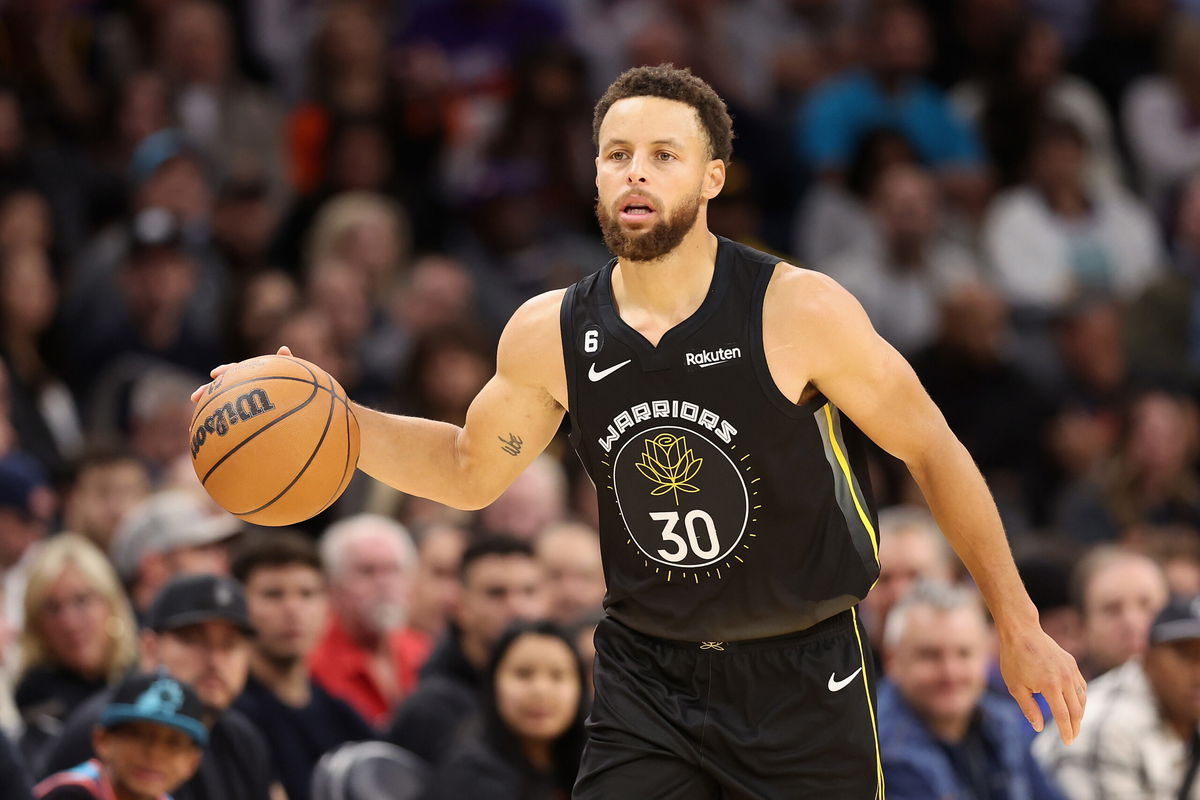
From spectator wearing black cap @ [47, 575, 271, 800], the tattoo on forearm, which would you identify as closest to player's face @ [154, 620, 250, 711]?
spectator wearing black cap @ [47, 575, 271, 800]

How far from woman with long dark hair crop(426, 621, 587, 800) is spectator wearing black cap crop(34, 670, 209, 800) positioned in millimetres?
1261

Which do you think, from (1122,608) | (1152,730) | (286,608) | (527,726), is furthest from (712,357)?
(1122,608)

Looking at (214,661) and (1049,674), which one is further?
(214,661)

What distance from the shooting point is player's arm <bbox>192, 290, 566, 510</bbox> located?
469 centimetres

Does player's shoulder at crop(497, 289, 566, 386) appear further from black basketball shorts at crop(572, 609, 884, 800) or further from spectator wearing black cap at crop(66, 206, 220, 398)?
spectator wearing black cap at crop(66, 206, 220, 398)

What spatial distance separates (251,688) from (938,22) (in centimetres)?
849

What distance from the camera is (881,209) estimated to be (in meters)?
11.9

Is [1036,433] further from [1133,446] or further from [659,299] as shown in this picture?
[659,299]

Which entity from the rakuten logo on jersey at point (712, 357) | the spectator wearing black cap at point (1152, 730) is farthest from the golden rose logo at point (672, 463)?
the spectator wearing black cap at point (1152, 730)

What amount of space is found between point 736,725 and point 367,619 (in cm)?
405

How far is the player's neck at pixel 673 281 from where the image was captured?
4535mm

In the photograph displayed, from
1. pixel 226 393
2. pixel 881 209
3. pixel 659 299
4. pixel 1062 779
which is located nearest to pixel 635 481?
pixel 659 299

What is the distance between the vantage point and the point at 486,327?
11.4 meters

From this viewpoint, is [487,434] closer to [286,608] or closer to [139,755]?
[139,755]
